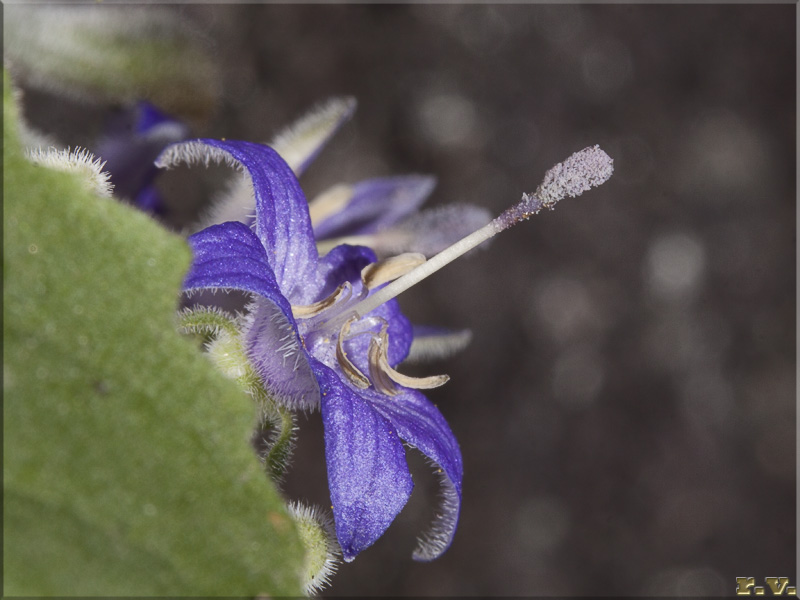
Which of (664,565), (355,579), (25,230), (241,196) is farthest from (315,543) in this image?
(664,565)

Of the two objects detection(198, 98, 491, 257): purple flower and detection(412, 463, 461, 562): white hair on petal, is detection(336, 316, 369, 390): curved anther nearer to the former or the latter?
Result: detection(412, 463, 461, 562): white hair on petal

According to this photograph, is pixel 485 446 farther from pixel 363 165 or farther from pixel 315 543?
pixel 315 543

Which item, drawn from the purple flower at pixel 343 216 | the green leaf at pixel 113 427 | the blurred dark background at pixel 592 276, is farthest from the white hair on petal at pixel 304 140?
the blurred dark background at pixel 592 276

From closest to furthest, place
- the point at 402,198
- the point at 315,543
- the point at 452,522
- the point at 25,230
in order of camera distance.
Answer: the point at 25,230 < the point at 315,543 < the point at 452,522 < the point at 402,198

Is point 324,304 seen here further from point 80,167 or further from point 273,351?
point 80,167

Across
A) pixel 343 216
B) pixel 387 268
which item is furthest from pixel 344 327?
pixel 343 216

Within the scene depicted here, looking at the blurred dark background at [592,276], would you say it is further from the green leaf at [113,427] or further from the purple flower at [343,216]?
the green leaf at [113,427]
